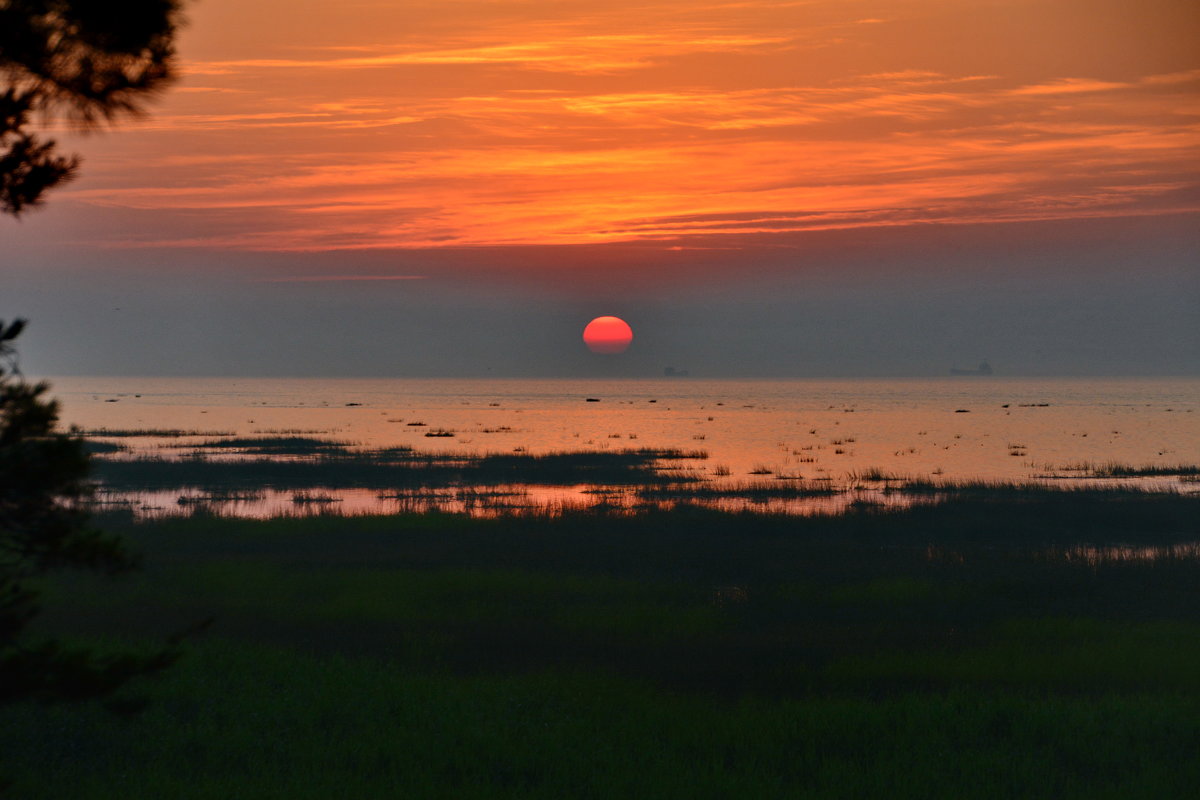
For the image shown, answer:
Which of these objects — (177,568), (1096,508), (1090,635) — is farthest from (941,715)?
(1096,508)

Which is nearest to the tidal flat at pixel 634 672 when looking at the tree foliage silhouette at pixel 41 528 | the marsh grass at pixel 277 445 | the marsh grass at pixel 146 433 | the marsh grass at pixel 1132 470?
the tree foliage silhouette at pixel 41 528

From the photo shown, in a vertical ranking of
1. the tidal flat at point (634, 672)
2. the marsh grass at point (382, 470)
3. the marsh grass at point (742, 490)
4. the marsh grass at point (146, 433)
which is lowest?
the tidal flat at point (634, 672)

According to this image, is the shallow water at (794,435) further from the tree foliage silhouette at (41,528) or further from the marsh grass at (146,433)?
the tree foliage silhouette at (41,528)

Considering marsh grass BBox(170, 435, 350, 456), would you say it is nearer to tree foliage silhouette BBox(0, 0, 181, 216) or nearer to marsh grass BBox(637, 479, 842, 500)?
marsh grass BBox(637, 479, 842, 500)

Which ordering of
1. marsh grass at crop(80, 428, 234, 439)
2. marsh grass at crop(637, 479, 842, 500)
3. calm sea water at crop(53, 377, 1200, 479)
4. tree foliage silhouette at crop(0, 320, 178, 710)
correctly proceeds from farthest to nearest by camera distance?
marsh grass at crop(80, 428, 234, 439) < calm sea water at crop(53, 377, 1200, 479) < marsh grass at crop(637, 479, 842, 500) < tree foliage silhouette at crop(0, 320, 178, 710)

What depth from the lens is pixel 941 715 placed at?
14312 millimetres

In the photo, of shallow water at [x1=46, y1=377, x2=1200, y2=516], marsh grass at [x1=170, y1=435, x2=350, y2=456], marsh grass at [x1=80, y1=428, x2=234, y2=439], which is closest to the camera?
shallow water at [x1=46, y1=377, x2=1200, y2=516]

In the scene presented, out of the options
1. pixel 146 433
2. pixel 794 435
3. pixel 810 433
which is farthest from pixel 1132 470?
pixel 146 433

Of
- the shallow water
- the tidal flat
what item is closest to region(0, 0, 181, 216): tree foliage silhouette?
the tidal flat

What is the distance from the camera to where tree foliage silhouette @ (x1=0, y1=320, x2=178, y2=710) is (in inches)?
318

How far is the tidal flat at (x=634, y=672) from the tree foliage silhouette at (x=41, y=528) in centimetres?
403

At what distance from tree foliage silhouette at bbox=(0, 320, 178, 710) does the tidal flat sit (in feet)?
13.2

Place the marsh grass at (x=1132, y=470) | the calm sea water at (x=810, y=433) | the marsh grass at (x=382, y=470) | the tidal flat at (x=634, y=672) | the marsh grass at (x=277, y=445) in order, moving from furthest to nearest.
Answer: the marsh grass at (x=277, y=445)
the calm sea water at (x=810, y=433)
the marsh grass at (x=1132, y=470)
the marsh grass at (x=382, y=470)
the tidal flat at (x=634, y=672)

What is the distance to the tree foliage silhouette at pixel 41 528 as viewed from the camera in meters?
8.07
